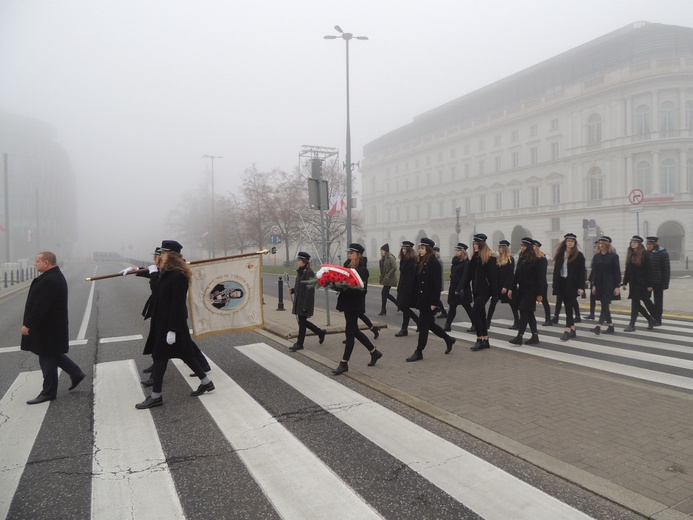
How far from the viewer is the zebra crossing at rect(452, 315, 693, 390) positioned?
249 inches

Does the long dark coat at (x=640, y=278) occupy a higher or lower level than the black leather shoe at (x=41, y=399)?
higher

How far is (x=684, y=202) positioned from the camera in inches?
1674

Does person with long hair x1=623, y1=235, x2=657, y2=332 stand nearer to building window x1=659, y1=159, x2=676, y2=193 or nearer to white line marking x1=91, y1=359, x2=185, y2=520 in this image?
white line marking x1=91, y1=359, x2=185, y2=520

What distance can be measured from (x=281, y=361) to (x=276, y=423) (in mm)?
2646

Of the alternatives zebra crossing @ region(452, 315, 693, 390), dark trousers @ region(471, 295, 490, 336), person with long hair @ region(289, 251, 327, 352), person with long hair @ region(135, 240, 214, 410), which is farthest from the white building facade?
person with long hair @ region(135, 240, 214, 410)

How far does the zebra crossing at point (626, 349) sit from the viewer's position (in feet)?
20.7

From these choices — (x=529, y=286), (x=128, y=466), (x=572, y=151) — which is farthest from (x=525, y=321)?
(x=572, y=151)

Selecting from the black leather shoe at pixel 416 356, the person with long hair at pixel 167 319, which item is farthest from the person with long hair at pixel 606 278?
the person with long hair at pixel 167 319

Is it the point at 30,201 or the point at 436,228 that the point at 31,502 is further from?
the point at 30,201

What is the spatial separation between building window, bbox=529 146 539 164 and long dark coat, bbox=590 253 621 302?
50.9 metres

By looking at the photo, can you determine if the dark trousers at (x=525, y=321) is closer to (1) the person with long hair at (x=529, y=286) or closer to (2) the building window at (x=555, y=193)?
(1) the person with long hair at (x=529, y=286)

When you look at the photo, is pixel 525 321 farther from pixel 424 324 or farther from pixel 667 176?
pixel 667 176

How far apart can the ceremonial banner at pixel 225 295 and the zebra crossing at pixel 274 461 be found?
120cm

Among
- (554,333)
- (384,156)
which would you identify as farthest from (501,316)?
(384,156)
